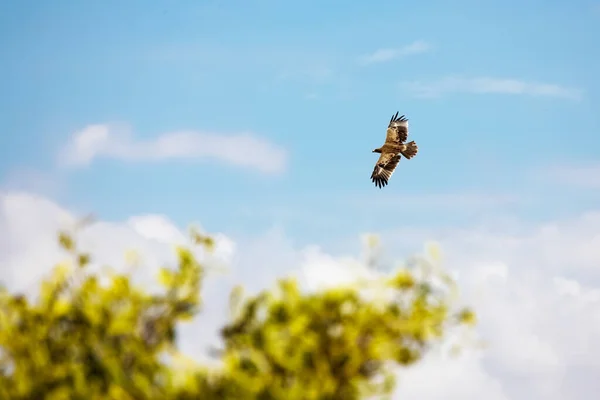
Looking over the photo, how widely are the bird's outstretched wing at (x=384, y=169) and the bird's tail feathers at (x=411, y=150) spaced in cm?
72

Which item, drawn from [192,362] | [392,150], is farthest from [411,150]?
[192,362]

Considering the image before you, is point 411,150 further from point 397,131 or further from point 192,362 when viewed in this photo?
point 192,362

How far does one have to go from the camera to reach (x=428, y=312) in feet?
38.4

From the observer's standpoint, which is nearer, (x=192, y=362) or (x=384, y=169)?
(x=192, y=362)

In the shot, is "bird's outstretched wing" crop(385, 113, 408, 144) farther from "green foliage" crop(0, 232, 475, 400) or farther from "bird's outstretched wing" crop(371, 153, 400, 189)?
"green foliage" crop(0, 232, 475, 400)

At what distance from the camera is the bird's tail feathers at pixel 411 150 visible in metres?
43.3

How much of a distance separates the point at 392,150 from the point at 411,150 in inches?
38.9

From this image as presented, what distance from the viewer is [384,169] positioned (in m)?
44.5

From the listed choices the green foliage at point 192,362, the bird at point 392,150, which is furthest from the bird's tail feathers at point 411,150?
the green foliage at point 192,362

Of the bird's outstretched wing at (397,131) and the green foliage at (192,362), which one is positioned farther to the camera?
the bird's outstretched wing at (397,131)

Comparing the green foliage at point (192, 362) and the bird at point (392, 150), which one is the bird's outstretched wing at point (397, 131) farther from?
the green foliage at point (192, 362)

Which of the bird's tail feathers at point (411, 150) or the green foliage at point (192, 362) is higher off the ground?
the bird's tail feathers at point (411, 150)

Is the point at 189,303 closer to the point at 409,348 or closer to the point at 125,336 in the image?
the point at 125,336

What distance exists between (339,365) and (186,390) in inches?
82.8
